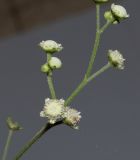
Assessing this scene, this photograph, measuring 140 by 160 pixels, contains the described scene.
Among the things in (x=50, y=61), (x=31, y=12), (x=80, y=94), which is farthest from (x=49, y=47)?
(x=31, y=12)

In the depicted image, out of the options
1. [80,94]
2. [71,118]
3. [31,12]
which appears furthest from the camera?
[31,12]

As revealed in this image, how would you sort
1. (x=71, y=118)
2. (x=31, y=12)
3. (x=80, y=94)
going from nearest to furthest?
(x=71, y=118) < (x=80, y=94) < (x=31, y=12)

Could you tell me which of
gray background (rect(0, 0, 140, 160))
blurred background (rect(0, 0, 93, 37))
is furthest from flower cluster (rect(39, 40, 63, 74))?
blurred background (rect(0, 0, 93, 37))

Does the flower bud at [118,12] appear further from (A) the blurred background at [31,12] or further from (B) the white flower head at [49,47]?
(A) the blurred background at [31,12]

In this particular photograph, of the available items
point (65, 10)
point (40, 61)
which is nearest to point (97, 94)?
point (40, 61)

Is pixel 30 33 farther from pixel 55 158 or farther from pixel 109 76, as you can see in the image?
pixel 55 158

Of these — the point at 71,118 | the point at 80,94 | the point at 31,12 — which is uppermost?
the point at 31,12

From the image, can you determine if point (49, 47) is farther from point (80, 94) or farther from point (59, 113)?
point (80, 94)

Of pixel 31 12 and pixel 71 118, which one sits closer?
pixel 71 118
